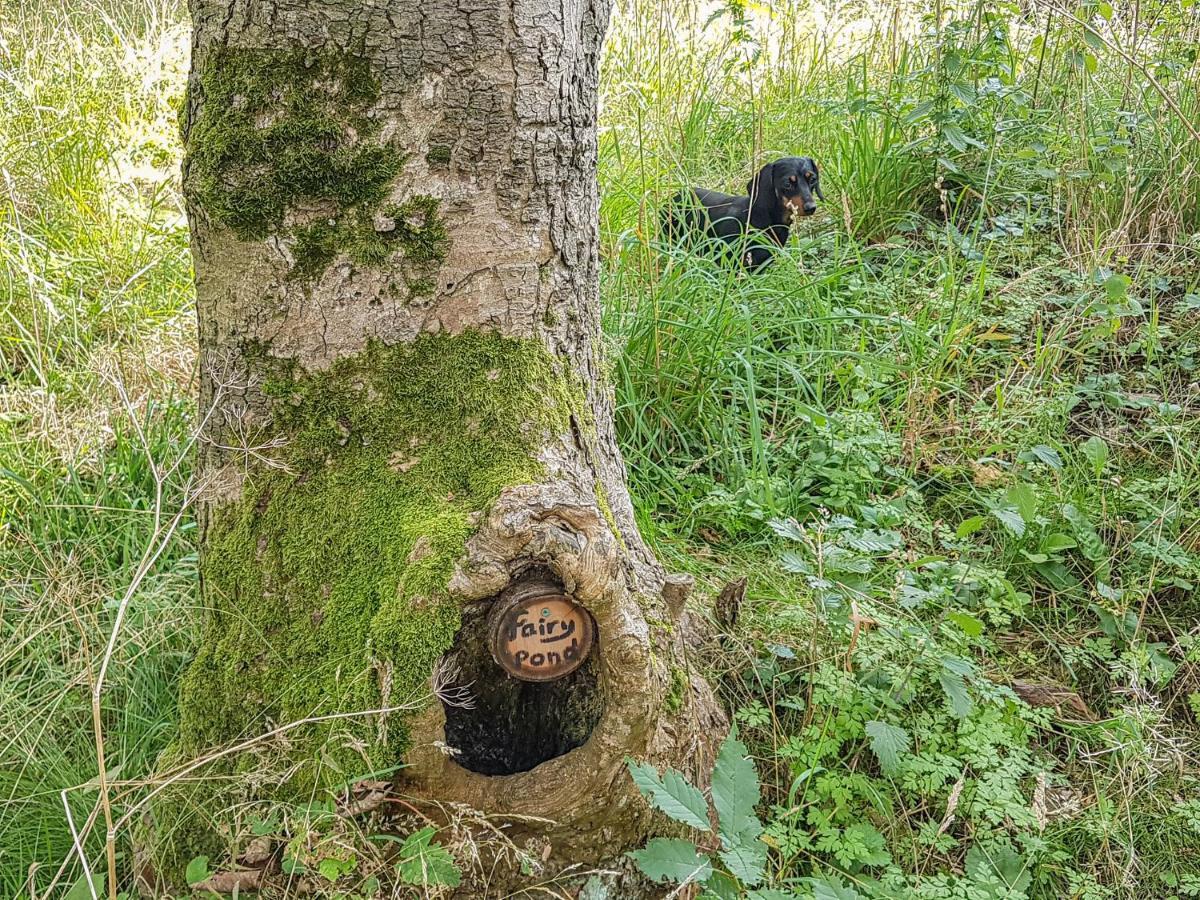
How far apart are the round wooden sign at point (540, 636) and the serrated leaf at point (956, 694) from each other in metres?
0.88

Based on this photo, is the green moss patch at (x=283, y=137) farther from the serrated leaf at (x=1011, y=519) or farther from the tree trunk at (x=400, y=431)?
the serrated leaf at (x=1011, y=519)

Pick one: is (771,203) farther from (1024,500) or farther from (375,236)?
(375,236)

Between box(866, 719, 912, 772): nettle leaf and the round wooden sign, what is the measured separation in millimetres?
713

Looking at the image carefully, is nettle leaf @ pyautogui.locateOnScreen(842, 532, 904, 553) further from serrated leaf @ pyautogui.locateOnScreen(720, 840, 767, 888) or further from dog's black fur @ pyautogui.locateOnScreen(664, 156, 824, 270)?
dog's black fur @ pyautogui.locateOnScreen(664, 156, 824, 270)

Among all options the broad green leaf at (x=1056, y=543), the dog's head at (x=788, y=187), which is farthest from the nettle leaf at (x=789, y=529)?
the dog's head at (x=788, y=187)

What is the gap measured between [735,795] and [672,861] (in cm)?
15

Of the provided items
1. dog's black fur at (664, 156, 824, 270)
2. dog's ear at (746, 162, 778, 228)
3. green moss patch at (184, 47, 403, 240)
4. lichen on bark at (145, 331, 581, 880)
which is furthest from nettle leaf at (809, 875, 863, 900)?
dog's ear at (746, 162, 778, 228)

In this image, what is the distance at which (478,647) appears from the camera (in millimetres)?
1565

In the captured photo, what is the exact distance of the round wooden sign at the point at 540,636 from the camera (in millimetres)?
1509

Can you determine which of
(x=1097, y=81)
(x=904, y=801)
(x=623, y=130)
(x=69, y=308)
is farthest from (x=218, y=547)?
(x=1097, y=81)

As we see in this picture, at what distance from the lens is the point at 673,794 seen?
5.00 ft

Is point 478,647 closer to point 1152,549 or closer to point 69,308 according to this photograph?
point 1152,549

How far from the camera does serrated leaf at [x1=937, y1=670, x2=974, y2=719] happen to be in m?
1.91

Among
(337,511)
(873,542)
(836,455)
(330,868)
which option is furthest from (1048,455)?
(330,868)
